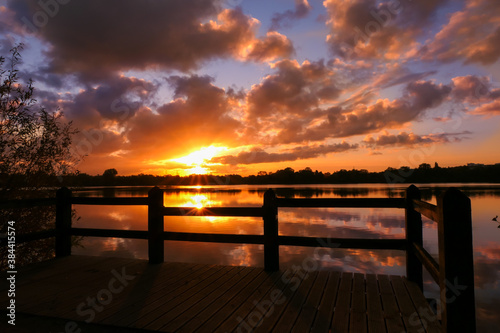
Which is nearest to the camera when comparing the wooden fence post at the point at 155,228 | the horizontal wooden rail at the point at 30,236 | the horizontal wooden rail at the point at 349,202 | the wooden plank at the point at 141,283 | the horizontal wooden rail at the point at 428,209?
the horizontal wooden rail at the point at 428,209

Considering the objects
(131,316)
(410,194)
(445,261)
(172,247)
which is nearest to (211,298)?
(131,316)

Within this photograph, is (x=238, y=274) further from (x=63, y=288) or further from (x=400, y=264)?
(x=400, y=264)

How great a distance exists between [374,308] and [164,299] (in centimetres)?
286

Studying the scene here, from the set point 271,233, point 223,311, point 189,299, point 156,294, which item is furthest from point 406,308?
point 156,294

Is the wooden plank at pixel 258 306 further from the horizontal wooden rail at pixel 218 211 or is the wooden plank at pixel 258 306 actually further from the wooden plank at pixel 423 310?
the wooden plank at pixel 423 310

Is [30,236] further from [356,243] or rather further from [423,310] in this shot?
[423,310]

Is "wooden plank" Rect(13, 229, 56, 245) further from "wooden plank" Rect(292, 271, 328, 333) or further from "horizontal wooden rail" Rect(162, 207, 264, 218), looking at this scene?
"wooden plank" Rect(292, 271, 328, 333)

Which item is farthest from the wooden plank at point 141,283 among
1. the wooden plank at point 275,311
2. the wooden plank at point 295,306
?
the wooden plank at point 295,306

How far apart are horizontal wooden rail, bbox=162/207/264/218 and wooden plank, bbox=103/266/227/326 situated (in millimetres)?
1087

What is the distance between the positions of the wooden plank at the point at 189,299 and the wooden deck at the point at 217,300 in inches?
0.5

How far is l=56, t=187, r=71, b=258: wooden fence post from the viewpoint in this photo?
7035mm

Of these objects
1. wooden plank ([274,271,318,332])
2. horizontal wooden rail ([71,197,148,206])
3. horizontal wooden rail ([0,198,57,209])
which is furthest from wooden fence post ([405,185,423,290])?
horizontal wooden rail ([0,198,57,209])

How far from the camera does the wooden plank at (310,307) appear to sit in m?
3.42

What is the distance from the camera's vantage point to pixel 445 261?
2.68m
